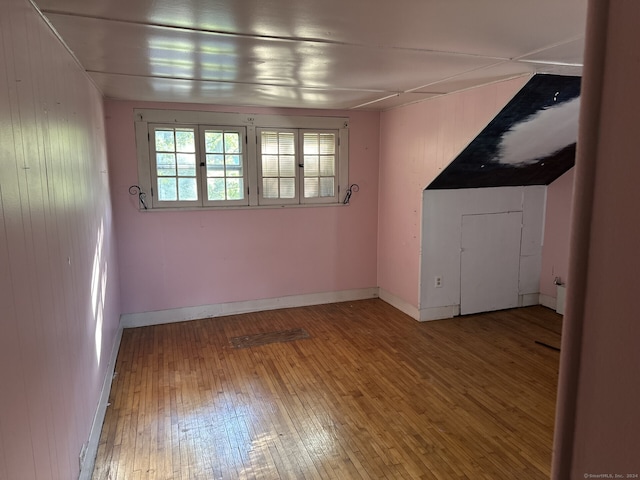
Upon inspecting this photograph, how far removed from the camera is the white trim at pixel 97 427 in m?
2.22

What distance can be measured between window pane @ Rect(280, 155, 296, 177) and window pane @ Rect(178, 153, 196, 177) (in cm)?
93

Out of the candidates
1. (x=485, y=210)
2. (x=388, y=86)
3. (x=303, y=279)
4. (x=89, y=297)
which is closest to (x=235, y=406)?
(x=89, y=297)

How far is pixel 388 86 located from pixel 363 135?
5.16ft

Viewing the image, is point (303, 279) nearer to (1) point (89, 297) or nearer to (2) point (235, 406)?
(2) point (235, 406)

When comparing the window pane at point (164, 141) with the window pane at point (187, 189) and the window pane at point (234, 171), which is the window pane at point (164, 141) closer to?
the window pane at point (187, 189)

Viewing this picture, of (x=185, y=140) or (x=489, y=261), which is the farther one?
(x=489, y=261)

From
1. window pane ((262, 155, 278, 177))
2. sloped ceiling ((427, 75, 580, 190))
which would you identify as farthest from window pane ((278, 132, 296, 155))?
sloped ceiling ((427, 75, 580, 190))

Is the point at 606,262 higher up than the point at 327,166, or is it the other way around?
the point at 327,166

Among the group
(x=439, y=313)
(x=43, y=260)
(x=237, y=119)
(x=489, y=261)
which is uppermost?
(x=237, y=119)

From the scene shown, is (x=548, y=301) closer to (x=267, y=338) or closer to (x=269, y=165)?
(x=267, y=338)

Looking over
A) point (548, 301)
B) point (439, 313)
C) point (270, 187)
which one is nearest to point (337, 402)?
point (439, 313)

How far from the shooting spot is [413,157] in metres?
4.51

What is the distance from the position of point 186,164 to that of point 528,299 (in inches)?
160

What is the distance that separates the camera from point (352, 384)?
3.27 m
